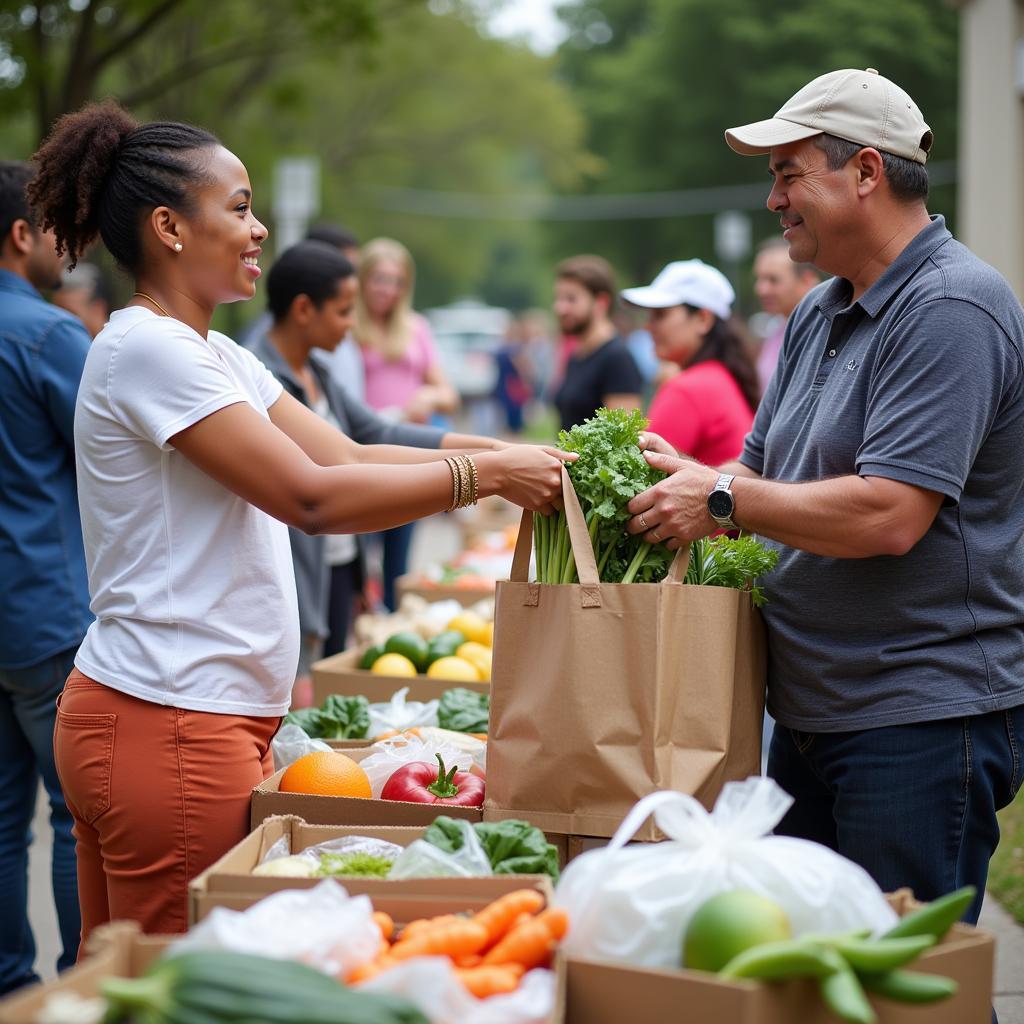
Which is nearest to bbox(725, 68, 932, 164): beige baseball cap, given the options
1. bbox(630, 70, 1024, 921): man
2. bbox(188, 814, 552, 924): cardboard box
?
bbox(630, 70, 1024, 921): man

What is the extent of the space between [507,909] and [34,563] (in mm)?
2226

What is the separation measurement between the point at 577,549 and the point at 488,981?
100 centimetres

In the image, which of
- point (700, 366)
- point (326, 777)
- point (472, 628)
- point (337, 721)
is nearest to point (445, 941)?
point (326, 777)

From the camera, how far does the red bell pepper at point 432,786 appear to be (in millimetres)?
3164

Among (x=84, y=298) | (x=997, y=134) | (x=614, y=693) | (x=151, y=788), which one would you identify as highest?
(x=997, y=134)

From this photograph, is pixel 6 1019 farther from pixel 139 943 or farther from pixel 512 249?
pixel 512 249

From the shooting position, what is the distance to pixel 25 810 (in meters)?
4.02

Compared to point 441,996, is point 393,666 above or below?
below

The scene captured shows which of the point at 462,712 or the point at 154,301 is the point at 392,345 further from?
the point at 154,301

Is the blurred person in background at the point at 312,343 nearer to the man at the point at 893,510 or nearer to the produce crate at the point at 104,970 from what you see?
the man at the point at 893,510

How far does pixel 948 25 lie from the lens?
32.7 meters

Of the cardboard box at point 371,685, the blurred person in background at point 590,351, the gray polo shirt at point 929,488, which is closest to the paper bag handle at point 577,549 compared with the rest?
the gray polo shirt at point 929,488

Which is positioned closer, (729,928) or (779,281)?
(729,928)

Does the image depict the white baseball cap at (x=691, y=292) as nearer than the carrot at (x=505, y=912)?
No
